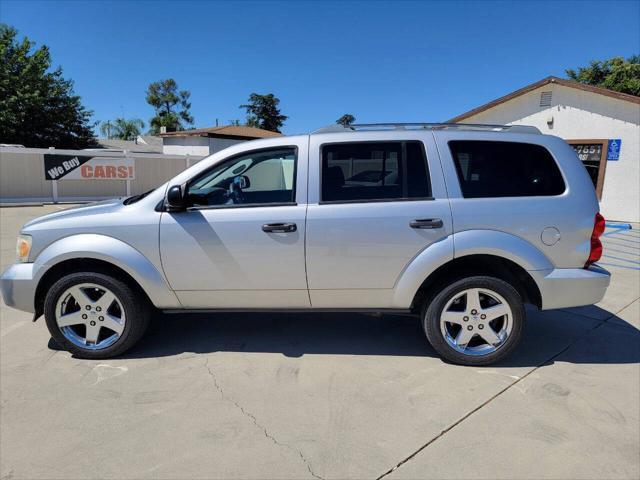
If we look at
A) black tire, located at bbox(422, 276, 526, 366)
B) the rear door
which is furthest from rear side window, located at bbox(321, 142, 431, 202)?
black tire, located at bbox(422, 276, 526, 366)

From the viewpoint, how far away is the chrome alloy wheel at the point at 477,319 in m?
3.37

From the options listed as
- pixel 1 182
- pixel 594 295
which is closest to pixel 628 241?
pixel 594 295

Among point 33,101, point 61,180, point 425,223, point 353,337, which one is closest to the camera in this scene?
point 425,223

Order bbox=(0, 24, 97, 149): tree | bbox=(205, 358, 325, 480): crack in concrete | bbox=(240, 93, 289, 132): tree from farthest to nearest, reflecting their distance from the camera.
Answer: bbox=(240, 93, 289, 132): tree, bbox=(0, 24, 97, 149): tree, bbox=(205, 358, 325, 480): crack in concrete

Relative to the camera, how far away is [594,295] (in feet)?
11.0

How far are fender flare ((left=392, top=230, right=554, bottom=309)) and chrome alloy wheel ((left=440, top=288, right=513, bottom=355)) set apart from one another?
310 millimetres

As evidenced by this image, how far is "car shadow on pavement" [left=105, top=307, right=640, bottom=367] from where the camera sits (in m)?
3.71

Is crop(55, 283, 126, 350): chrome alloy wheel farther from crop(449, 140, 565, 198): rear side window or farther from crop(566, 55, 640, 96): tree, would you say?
crop(566, 55, 640, 96): tree

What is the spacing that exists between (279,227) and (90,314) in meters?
1.74

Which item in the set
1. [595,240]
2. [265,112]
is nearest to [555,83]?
[595,240]

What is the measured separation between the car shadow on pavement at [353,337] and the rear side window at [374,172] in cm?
138

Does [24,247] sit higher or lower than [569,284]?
higher

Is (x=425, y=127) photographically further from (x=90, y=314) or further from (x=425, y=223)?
(x=90, y=314)

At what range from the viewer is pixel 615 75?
2961 cm
